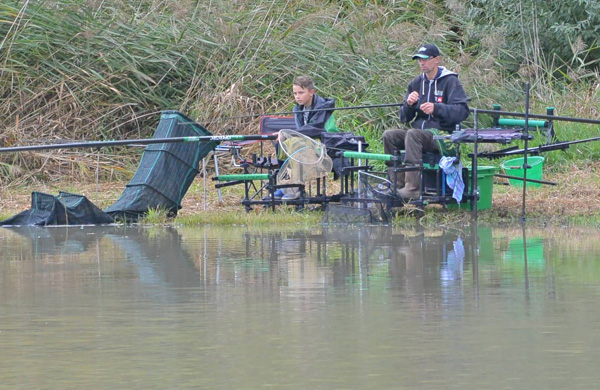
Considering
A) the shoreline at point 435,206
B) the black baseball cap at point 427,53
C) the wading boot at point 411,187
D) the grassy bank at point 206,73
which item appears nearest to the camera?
the shoreline at point 435,206

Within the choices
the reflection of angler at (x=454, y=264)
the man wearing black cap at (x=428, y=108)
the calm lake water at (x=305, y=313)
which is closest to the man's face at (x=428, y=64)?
the man wearing black cap at (x=428, y=108)

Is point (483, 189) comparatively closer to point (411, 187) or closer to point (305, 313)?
point (411, 187)

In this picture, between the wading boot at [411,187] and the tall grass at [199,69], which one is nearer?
the wading boot at [411,187]

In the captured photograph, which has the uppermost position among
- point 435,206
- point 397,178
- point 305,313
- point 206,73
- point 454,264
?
point 206,73

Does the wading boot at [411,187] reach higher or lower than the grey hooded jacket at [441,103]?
lower

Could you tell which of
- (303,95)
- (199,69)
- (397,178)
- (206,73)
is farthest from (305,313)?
(199,69)

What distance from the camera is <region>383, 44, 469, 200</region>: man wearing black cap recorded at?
37.6 feet

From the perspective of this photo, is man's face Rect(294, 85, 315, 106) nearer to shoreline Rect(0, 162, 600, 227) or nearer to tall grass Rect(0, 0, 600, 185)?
shoreline Rect(0, 162, 600, 227)

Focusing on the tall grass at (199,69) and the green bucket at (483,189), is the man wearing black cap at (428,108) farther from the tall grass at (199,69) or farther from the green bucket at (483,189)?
the tall grass at (199,69)

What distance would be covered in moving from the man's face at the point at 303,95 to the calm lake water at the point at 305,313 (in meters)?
2.78

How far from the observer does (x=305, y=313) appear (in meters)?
6.36

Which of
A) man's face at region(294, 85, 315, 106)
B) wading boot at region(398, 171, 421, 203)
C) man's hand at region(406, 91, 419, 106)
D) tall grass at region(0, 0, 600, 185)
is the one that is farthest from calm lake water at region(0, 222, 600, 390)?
tall grass at region(0, 0, 600, 185)

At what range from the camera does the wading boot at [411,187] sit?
37.2ft

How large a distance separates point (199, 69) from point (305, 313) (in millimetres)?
10403
